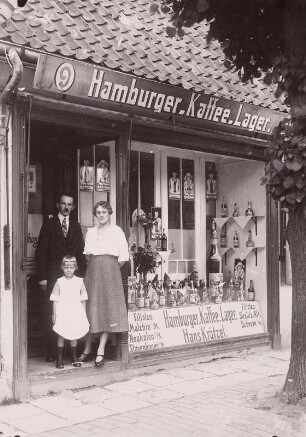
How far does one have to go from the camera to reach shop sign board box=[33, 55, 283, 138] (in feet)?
21.0

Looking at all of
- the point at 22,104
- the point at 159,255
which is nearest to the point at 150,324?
the point at 159,255

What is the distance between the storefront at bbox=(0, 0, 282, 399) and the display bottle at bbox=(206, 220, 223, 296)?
0.04m

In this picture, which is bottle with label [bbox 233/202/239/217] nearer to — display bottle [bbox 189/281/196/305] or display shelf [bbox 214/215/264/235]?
display shelf [bbox 214/215/264/235]

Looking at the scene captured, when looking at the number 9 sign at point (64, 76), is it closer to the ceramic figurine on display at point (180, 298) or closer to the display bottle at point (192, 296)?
the ceramic figurine on display at point (180, 298)

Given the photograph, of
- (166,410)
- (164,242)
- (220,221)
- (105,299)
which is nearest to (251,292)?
(220,221)

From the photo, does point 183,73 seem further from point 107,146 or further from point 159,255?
point 159,255

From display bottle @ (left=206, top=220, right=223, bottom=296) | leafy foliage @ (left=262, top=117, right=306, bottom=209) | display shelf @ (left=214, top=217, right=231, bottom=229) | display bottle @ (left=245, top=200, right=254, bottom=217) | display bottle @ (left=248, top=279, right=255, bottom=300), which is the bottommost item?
display bottle @ (left=248, top=279, right=255, bottom=300)

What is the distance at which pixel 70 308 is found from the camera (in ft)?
23.4

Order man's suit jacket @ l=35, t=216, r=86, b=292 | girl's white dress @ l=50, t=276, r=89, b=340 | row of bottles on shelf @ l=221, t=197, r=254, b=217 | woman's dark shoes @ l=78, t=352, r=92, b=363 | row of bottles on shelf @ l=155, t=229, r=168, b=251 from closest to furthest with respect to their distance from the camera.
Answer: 1. girl's white dress @ l=50, t=276, r=89, b=340
2. woman's dark shoes @ l=78, t=352, r=92, b=363
3. man's suit jacket @ l=35, t=216, r=86, b=292
4. row of bottles on shelf @ l=155, t=229, r=168, b=251
5. row of bottles on shelf @ l=221, t=197, r=254, b=217

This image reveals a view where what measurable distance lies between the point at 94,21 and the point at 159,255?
3342 mm

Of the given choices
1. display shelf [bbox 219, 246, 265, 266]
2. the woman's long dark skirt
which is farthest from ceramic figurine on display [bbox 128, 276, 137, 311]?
display shelf [bbox 219, 246, 265, 266]

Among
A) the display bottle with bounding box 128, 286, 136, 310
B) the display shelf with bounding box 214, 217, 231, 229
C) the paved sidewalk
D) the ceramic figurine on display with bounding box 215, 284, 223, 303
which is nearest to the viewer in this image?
the paved sidewalk

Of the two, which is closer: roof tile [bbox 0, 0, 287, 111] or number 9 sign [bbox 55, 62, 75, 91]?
number 9 sign [bbox 55, 62, 75, 91]

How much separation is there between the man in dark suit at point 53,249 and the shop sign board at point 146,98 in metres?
1.46
